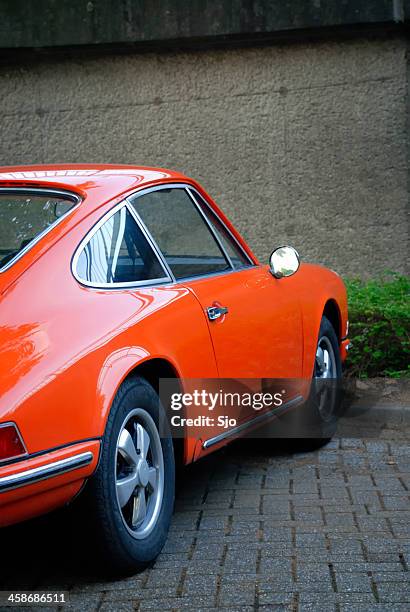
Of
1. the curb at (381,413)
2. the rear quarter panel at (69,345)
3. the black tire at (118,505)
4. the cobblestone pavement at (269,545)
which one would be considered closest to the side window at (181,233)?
the rear quarter panel at (69,345)

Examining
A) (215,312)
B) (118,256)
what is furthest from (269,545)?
(118,256)

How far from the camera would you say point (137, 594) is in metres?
3.56

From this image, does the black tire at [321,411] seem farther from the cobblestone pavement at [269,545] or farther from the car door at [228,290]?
the car door at [228,290]

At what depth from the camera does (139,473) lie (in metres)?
3.72

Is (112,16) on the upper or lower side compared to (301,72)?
upper

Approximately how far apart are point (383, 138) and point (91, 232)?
6.31 m

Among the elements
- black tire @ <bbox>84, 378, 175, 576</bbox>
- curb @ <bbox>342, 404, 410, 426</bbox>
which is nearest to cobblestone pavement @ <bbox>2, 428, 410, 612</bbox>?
black tire @ <bbox>84, 378, 175, 576</bbox>

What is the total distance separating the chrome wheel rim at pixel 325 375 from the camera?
5726 millimetres

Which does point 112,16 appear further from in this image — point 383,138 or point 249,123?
point 383,138

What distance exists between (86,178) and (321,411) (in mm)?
2212

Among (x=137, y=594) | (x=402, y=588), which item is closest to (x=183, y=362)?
(x=137, y=594)

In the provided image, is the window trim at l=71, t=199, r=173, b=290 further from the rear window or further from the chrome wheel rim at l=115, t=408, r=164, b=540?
the chrome wheel rim at l=115, t=408, r=164, b=540

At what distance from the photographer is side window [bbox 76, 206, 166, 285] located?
3818 millimetres

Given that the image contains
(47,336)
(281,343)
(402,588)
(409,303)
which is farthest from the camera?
(409,303)
